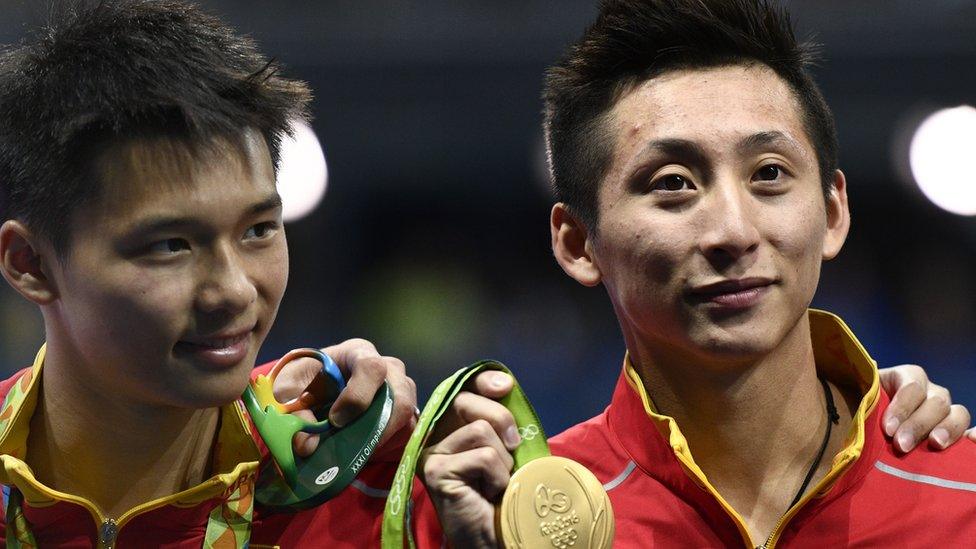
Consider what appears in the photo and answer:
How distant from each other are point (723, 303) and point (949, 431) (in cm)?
57

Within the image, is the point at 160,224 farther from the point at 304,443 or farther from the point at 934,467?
the point at 934,467

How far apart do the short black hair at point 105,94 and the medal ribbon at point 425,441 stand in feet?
2.00

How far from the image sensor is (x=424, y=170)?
268 inches

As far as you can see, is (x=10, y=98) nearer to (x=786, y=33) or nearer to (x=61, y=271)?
(x=61, y=271)

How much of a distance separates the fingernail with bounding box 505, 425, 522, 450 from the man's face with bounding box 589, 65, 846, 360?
447 mm

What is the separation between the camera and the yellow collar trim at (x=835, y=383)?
2322mm

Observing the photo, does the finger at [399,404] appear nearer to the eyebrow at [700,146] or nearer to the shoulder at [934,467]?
the eyebrow at [700,146]

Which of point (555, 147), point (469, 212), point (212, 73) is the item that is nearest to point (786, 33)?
point (555, 147)

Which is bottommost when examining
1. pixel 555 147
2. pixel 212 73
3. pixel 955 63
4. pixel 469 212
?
pixel 469 212

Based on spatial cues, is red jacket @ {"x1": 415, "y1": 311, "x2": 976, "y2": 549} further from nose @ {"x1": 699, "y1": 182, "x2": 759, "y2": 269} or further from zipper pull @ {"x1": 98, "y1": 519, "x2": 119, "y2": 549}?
zipper pull @ {"x1": 98, "y1": 519, "x2": 119, "y2": 549}

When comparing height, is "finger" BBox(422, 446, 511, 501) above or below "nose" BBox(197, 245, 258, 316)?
below

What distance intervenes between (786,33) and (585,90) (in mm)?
461

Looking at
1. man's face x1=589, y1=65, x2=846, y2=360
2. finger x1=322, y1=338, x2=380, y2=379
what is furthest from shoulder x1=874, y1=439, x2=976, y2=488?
finger x1=322, y1=338, x2=380, y2=379

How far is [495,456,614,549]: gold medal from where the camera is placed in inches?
80.5
